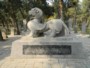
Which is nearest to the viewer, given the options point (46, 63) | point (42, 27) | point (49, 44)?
point (46, 63)

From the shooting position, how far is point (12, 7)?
27234 mm

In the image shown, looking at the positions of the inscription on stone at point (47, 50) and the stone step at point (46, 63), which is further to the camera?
the inscription on stone at point (47, 50)

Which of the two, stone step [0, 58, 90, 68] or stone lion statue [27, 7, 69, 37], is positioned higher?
stone lion statue [27, 7, 69, 37]

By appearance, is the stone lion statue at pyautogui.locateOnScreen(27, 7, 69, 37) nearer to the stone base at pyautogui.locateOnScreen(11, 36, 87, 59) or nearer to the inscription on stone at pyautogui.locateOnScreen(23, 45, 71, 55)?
the stone base at pyautogui.locateOnScreen(11, 36, 87, 59)

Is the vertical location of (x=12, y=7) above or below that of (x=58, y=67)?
above

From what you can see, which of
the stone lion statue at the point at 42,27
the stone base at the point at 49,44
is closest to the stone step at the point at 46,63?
the stone base at the point at 49,44

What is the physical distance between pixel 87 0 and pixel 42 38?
965 inches

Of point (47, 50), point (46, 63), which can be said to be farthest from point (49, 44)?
point (46, 63)

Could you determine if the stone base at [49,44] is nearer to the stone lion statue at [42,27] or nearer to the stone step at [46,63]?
the stone step at [46,63]

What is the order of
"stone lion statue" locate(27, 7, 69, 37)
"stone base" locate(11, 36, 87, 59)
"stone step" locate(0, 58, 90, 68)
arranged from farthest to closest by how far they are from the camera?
"stone lion statue" locate(27, 7, 69, 37)
"stone base" locate(11, 36, 87, 59)
"stone step" locate(0, 58, 90, 68)

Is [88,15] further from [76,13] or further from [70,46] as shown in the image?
[70,46]

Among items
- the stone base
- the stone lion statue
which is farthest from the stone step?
the stone lion statue

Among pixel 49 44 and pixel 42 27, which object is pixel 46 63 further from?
pixel 42 27

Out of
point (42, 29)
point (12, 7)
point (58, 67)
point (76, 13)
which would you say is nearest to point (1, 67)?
point (58, 67)
